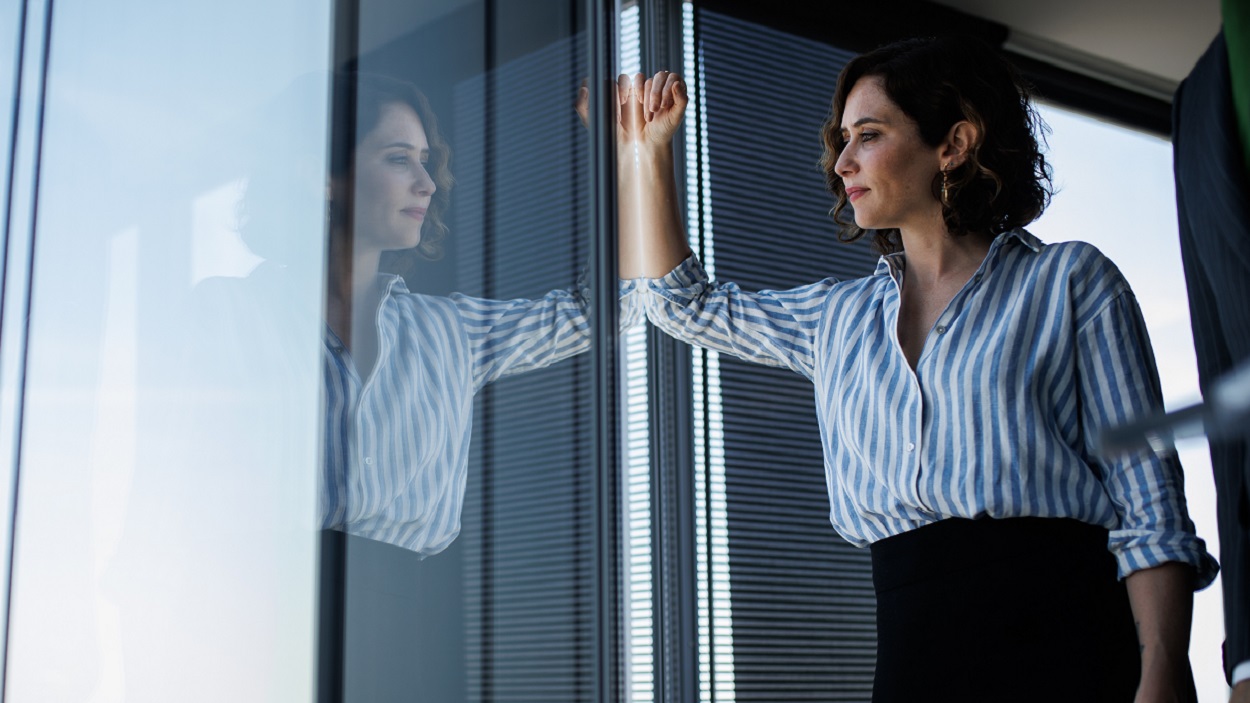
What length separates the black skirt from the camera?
3.34 ft

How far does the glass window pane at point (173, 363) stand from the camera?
Result: 0.71 m

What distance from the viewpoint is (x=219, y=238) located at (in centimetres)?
77

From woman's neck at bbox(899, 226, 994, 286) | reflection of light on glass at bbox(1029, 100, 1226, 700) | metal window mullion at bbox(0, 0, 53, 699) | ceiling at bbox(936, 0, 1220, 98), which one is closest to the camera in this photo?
metal window mullion at bbox(0, 0, 53, 699)

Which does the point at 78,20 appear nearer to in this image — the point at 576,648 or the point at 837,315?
the point at 576,648

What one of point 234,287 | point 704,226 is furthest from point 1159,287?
point 234,287

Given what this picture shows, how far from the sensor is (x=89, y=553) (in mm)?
710

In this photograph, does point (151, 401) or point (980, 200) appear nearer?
point (151, 401)

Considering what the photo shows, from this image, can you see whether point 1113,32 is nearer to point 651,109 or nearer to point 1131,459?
point 651,109

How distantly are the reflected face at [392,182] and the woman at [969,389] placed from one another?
48cm

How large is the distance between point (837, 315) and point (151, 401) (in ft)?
2.43

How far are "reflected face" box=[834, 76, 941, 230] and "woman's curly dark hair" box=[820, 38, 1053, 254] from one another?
0.01 m

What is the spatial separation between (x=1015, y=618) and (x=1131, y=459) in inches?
6.6

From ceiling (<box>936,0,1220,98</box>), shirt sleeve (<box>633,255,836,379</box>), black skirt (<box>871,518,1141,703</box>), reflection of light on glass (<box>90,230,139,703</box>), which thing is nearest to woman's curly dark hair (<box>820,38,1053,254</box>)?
shirt sleeve (<box>633,255,836,379</box>)

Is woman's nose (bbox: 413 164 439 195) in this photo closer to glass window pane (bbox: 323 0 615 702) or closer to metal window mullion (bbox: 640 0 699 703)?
glass window pane (bbox: 323 0 615 702)
